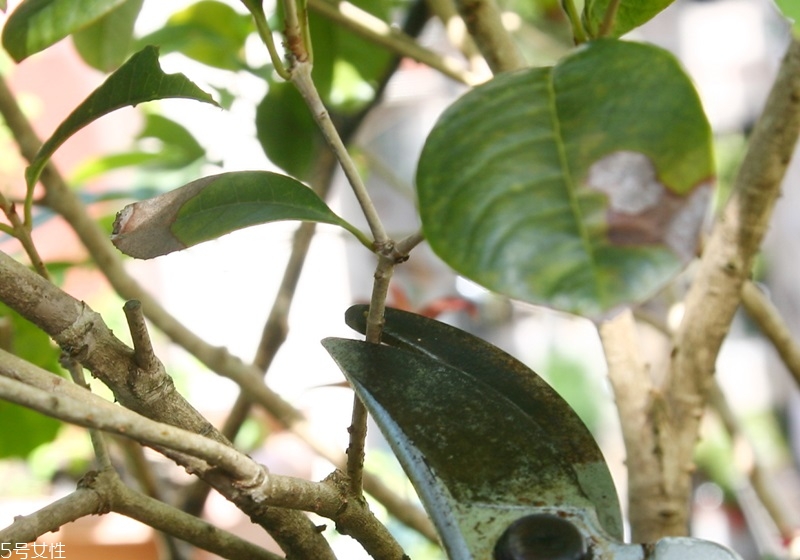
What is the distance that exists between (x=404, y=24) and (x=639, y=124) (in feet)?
2.38

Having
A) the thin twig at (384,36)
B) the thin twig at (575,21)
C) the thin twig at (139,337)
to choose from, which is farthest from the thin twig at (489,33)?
the thin twig at (139,337)

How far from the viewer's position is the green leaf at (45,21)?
14.0 inches

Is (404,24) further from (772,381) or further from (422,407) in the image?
(772,381)

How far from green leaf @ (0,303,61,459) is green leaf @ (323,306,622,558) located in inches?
19.1

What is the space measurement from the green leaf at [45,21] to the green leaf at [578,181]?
0.18 metres

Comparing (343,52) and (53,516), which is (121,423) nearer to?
(53,516)

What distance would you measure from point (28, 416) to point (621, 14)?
2.18 feet

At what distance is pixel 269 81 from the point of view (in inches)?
32.2

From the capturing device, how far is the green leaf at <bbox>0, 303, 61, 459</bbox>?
29.4 inches

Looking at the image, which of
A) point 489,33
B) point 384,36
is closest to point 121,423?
point 489,33

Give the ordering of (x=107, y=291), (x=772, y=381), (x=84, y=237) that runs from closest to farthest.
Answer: (x=84, y=237) → (x=107, y=291) → (x=772, y=381)

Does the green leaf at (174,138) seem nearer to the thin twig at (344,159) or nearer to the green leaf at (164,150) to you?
the green leaf at (164,150)

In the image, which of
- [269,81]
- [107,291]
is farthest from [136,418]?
[107,291]

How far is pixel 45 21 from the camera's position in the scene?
37 cm
